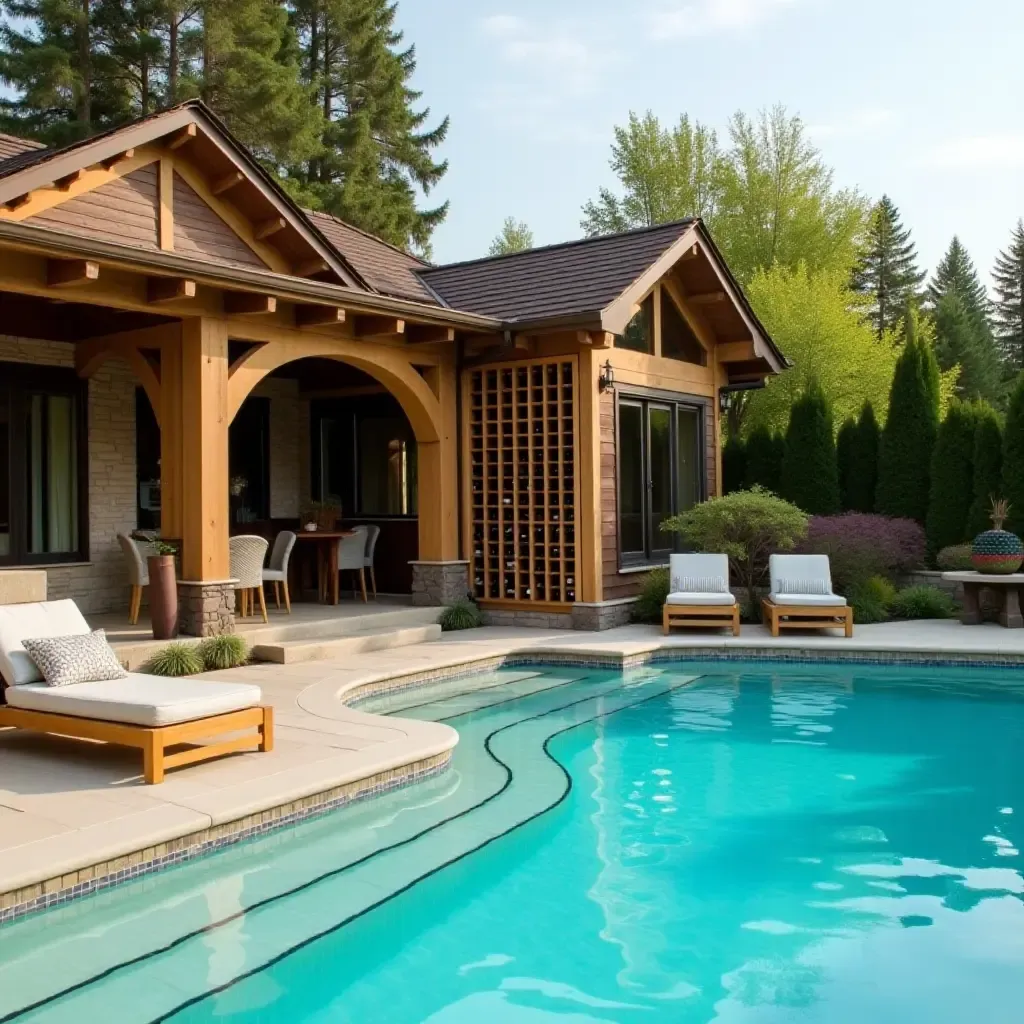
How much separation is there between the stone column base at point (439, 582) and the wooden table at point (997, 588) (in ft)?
18.1

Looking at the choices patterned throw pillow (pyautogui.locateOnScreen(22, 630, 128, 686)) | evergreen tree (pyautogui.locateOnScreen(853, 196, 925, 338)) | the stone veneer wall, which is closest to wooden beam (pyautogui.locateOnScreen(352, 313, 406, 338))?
the stone veneer wall

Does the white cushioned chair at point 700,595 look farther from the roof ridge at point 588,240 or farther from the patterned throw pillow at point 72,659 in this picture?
the patterned throw pillow at point 72,659

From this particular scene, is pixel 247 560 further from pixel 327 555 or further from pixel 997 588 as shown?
pixel 997 588

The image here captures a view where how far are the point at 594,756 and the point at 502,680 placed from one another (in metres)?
2.68

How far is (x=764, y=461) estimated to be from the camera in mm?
16766

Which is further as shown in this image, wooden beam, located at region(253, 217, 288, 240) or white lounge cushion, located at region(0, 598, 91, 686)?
wooden beam, located at region(253, 217, 288, 240)

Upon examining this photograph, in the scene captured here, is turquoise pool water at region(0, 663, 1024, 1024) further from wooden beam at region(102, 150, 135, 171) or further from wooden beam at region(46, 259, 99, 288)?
wooden beam at region(102, 150, 135, 171)

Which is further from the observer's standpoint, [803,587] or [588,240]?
[588,240]

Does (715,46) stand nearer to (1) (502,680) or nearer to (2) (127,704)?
(1) (502,680)

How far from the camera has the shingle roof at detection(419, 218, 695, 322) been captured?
1179 centimetres

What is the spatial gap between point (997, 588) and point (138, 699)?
10002 mm

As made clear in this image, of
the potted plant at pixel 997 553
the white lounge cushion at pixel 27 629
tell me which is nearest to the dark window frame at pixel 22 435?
the white lounge cushion at pixel 27 629

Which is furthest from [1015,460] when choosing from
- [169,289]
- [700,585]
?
[169,289]

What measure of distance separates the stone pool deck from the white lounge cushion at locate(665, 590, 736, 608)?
3.07 m
